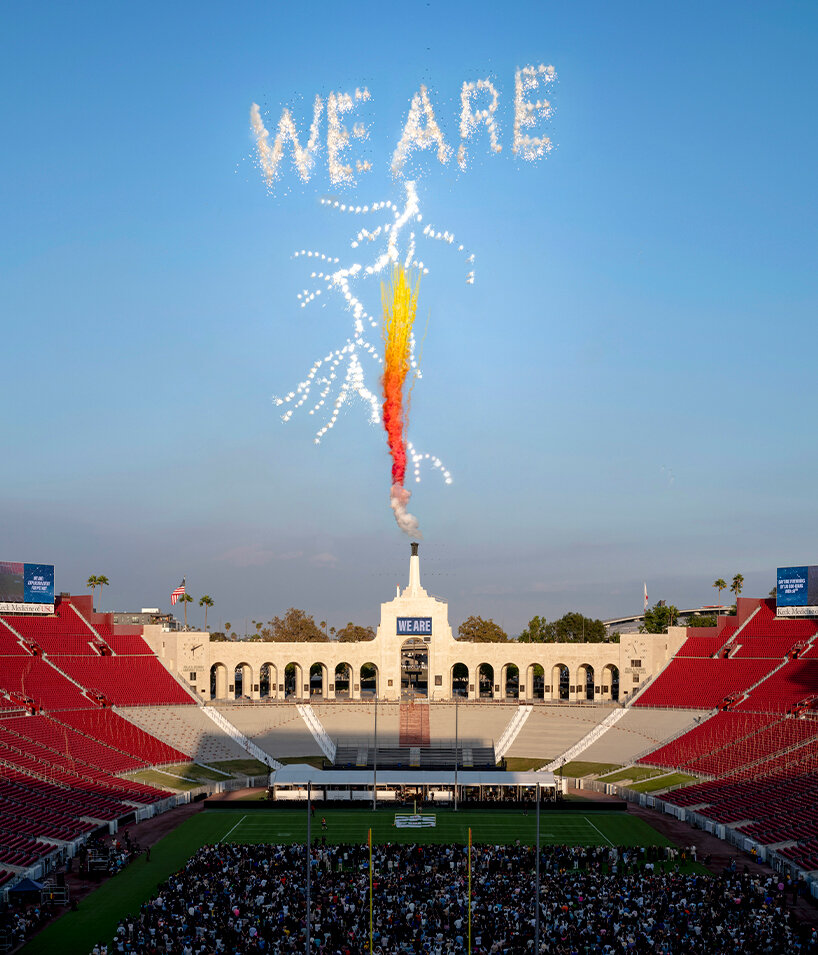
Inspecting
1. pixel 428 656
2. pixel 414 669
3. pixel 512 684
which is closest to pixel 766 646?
pixel 428 656

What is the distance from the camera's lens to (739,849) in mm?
58094

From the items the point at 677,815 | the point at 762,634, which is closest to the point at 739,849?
the point at 677,815

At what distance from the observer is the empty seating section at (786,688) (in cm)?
8281

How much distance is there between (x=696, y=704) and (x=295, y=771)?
137ft

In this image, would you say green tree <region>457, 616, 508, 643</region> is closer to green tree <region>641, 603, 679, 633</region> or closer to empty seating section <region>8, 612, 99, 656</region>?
green tree <region>641, 603, 679, 633</region>

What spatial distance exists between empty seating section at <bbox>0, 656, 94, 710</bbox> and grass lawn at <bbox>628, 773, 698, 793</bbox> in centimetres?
4629

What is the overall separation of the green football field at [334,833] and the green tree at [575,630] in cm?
9900

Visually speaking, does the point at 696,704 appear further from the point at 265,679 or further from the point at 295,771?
the point at 265,679

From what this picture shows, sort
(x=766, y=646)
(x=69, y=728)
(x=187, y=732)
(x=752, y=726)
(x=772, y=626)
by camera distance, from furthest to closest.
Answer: (x=772, y=626)
(x=766, y=646)
(x=187, y=732)
(x=752, y=726)
(x=69, y=728)

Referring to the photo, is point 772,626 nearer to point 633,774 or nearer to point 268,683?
point 633,774

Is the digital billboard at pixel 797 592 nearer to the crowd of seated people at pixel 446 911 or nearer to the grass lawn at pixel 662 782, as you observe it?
the grass lawn at pixel 662 782

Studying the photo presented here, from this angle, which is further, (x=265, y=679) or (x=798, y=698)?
(x=265, y=679)

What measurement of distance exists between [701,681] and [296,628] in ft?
317

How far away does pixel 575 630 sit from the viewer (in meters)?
171
